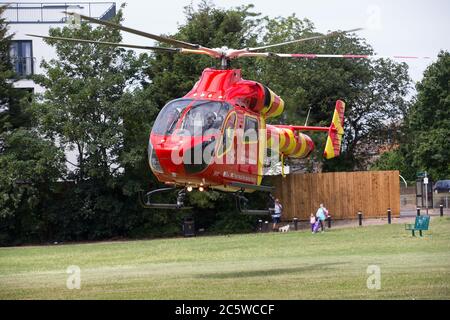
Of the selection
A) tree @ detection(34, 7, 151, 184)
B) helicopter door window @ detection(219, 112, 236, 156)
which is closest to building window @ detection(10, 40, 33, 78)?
tree @ detection(34, 7, 151, 184)

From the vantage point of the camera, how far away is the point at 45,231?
43656 millimetres

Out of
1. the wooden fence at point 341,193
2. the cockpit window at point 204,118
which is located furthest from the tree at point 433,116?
the cockpit window at point 204,118

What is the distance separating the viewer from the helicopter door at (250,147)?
20844mm

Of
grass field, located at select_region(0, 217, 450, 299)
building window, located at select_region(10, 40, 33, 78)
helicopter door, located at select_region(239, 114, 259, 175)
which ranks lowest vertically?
grass field, located at select_region(0, 217, 450, 299)

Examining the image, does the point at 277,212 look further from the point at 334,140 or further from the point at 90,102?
the point at 334,140

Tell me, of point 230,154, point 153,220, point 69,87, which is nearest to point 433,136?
point 153,220

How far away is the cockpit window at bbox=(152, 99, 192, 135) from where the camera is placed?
19.4 m

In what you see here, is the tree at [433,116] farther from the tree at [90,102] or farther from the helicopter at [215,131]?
the helicopter at [215,131]

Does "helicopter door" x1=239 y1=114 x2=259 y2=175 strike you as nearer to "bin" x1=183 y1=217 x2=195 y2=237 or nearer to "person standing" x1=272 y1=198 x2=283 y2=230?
"person standing" x1=272 y1=198 x2=283 y2=230

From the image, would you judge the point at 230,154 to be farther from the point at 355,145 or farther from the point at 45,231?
the point at 355,145

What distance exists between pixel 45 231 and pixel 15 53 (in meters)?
11.9

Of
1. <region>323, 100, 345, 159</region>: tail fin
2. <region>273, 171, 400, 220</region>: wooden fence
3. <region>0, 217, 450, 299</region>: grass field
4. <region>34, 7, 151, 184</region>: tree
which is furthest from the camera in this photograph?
<region>273, 171, 400, 220</region>: wooden fence

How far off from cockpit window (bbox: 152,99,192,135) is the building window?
30236mm
